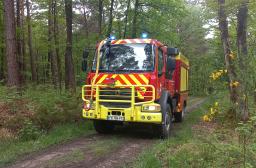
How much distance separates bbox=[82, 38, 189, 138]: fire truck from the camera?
955 centimetres

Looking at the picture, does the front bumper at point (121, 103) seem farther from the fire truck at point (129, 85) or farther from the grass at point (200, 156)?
the grass at point (200, 156)

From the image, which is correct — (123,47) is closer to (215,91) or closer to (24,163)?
(215,91)

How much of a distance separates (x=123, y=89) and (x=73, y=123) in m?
2.74

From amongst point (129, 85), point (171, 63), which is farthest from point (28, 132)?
point (171, 63)

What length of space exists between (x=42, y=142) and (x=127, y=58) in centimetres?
358

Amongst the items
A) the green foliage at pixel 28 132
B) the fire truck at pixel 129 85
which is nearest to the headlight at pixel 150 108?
the fire truck at pixel 129 85

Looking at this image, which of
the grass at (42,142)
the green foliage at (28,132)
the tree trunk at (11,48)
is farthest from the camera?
the tree trunk at (11,48)

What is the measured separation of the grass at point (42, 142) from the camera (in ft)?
25.1

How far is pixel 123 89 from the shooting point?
32.0 ft

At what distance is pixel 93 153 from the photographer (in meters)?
8.04

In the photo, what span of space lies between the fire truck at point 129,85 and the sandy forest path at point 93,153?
1.94 feet

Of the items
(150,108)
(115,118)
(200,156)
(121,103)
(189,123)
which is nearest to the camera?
(200,156)

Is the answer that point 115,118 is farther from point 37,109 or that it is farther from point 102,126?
point 37,109

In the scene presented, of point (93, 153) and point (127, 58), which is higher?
point (127, 58)
